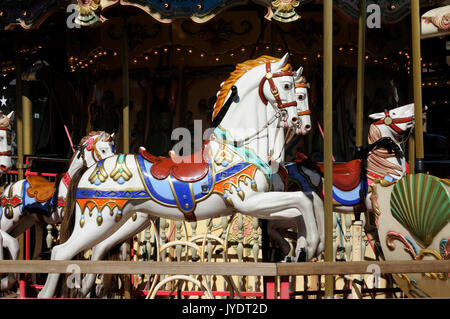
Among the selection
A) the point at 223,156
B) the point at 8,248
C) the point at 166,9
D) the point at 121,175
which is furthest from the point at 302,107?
the point at 8,248

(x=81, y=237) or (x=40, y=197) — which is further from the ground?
(x=40, y=197)

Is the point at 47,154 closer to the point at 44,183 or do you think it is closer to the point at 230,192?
the point at 44,183

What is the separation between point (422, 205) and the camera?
15.0 ft

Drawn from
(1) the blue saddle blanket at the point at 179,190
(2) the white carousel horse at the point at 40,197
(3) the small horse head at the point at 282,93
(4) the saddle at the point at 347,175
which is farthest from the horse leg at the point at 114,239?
(4) the saddle at the point at 347,175

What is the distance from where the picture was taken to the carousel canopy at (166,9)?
709cm

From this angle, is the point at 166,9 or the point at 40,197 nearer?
the point at 40,197

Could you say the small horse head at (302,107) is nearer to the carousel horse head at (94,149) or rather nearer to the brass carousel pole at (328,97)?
the brass carousel pole at (328,97)

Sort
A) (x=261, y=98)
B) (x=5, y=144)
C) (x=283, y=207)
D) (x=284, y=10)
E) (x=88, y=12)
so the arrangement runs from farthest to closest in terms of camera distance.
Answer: (x=88, y=12) → (x=284, y=10) → (x=5, y=144) → (x=261, y=98) → (x=283, y=207)

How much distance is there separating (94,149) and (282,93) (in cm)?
251

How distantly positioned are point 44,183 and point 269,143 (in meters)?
2.94

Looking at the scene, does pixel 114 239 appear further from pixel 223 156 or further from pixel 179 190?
pixel 223 156

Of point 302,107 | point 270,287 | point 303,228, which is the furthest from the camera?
point 302,107

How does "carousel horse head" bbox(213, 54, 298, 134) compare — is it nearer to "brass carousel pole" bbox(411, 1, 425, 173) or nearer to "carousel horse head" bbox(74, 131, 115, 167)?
"brass carousel pole" bbox(411, 1, 425, 173)

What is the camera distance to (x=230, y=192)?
580cm
